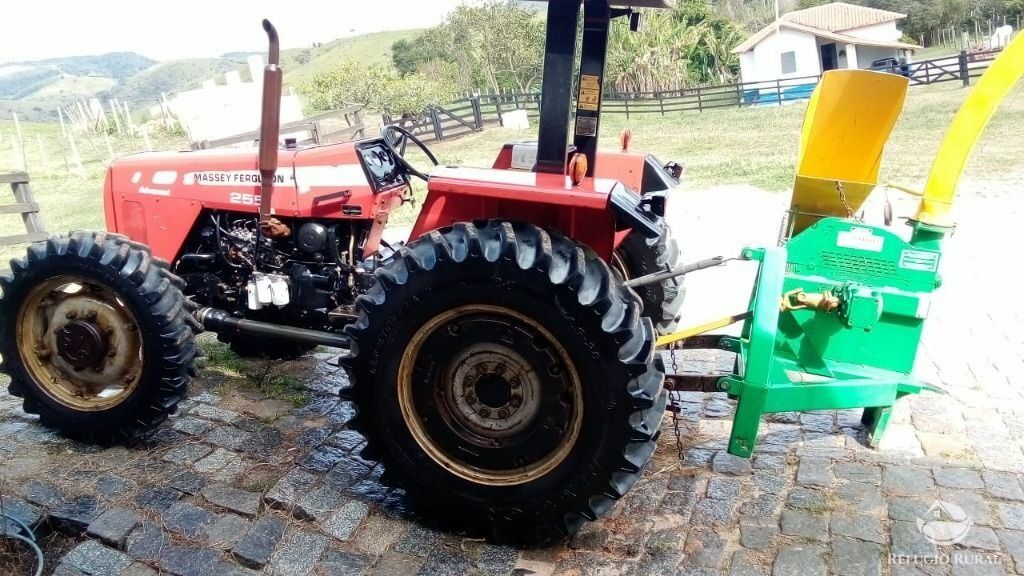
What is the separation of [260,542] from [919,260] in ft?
9.68

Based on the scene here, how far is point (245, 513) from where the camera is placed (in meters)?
3.09

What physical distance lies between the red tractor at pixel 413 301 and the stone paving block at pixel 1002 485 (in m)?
1.60

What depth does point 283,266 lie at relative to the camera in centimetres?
385

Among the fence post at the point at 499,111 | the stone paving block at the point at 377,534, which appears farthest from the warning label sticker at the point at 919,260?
the fence post at the point at 499,111

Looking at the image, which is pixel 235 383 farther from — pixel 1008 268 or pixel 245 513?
pixel 1008 268

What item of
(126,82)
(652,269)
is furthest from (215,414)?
(126,82)

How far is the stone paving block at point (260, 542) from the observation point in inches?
111

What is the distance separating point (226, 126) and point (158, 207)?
1288 cm

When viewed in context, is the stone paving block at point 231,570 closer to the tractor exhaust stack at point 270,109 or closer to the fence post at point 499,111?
the tractor exhaust stack at point 270,109

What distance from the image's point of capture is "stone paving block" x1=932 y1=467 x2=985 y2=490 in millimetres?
3186

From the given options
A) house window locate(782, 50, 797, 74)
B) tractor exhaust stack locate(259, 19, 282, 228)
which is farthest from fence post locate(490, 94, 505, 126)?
tractor exhaust stack locate(259, 19, 282, 228)

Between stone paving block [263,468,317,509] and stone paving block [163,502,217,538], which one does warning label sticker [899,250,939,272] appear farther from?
stone paving block [163,502,217,538]

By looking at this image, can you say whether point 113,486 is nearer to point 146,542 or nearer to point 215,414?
point 146,542

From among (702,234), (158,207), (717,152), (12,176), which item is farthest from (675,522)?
(717,152)
